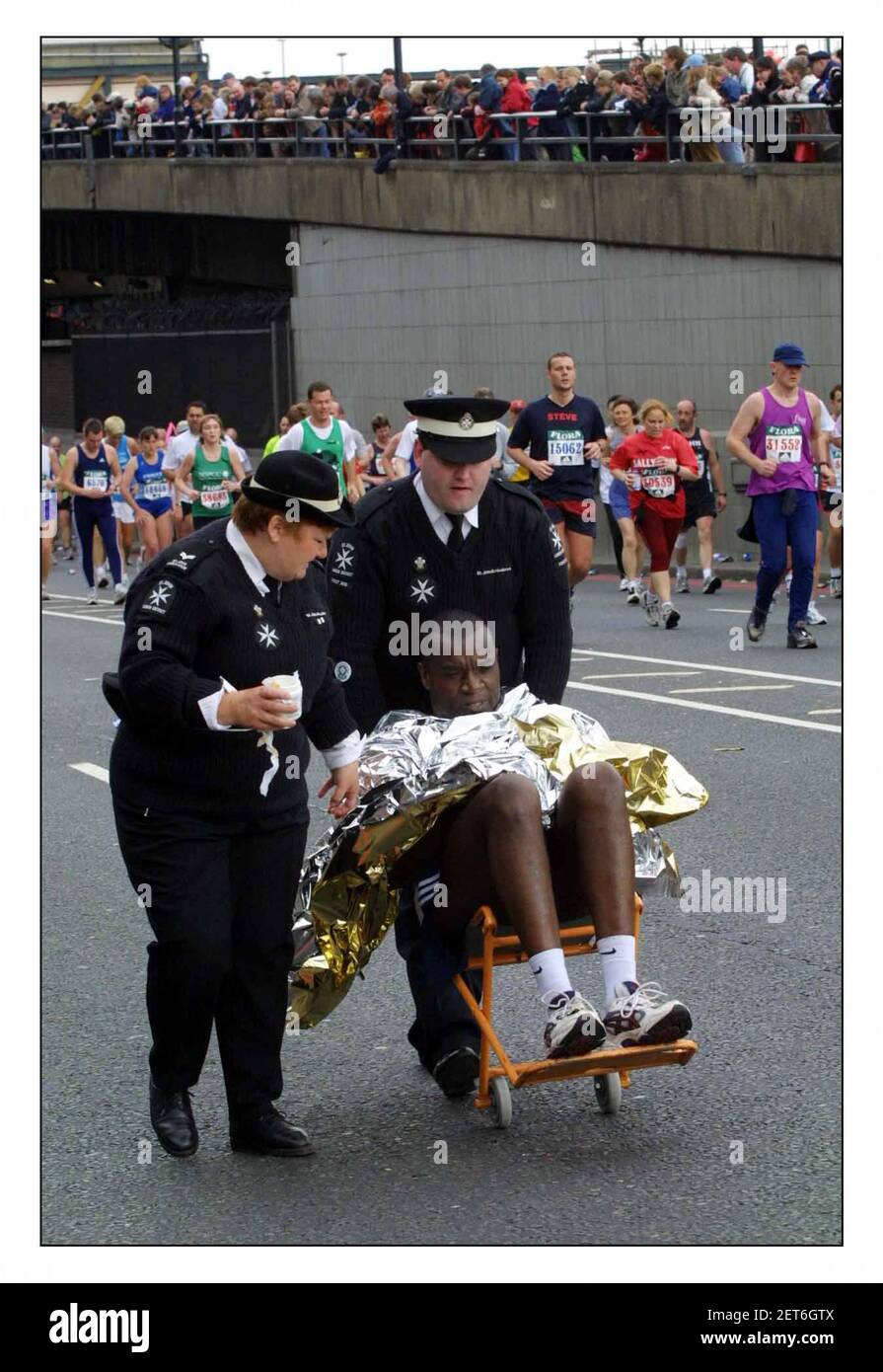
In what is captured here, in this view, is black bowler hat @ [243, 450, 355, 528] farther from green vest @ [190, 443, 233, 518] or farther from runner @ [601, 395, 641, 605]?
green vest @ [190, 443, 233, 518]

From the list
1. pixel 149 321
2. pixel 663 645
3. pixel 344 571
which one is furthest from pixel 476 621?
pixel 149 321

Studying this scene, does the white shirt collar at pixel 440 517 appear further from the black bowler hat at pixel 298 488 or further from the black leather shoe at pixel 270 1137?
the black leather shoe at pixel 270 1137

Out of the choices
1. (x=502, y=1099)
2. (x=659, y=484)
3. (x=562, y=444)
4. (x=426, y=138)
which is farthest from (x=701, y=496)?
(x=502, y=1099)

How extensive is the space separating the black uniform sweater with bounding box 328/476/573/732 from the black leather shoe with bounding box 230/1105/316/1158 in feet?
3.57

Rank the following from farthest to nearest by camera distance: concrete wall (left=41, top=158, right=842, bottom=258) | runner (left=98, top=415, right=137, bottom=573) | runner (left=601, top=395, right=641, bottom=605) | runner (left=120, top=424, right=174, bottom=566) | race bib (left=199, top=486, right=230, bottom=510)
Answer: concrete wall (left=41, top=158, right=842, bottom=258)
runner (left=98, top=415, right=137, bottom=573)
runner (left=120, top=424, right=174, bottom=566)
runner (left=601, top=395, right=641, bottom=605)
race bib (left=199, top=486, right=230, bottom=510)

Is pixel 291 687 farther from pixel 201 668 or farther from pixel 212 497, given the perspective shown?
pixel 212 497

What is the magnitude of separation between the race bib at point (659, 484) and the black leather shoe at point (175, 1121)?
13030 millimetres

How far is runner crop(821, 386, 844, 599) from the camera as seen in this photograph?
19.6 metres

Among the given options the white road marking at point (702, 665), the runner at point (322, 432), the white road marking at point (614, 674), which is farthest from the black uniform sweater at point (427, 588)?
the runner at point (322, 432)

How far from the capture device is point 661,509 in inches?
711

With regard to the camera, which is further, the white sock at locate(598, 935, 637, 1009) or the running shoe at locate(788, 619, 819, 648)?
the running shoe at locate(788, 619, 819, 648)

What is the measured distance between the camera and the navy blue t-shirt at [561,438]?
53.7ft

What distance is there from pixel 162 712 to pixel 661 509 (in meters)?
13.3

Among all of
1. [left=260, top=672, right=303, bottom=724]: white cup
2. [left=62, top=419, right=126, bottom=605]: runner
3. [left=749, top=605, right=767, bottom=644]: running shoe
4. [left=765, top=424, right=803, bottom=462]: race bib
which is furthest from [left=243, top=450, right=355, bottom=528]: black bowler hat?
[left=62, top=419, right=126, bottom=605]: runner
